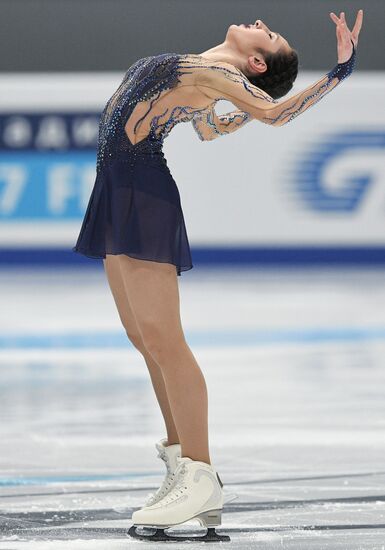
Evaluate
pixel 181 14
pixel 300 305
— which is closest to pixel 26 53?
pixel 181 14

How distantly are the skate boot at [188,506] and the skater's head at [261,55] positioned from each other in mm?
1000

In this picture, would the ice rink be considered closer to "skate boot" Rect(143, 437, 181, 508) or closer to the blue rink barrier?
"skate boot" Rect(143, 437, 181, 508)

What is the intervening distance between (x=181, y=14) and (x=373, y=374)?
530 cm

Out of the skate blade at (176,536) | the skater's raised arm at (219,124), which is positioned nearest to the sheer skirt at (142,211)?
the skater's raised arm at (219,124)

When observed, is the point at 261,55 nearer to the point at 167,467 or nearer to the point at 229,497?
the point at 167,467

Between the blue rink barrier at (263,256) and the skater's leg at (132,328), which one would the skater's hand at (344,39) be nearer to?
the skater's leg at (132,328)

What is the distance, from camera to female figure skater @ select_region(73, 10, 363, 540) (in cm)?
287

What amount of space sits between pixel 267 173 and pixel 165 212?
6.72 m

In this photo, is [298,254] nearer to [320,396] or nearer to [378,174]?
[378,174]

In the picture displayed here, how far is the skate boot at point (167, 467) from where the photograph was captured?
304cm

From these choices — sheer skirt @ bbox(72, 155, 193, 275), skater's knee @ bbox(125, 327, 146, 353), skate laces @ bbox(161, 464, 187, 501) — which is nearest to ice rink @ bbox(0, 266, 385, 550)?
skate laces @ bbox(161, 464, 187, 501)

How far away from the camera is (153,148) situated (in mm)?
2984

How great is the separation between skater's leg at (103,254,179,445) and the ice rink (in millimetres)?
257

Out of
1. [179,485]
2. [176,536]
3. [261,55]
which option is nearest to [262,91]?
[261,55]
